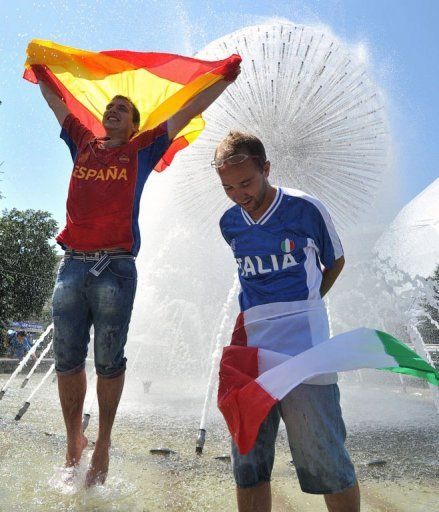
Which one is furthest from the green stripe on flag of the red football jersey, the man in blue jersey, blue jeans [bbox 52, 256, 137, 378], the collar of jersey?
the red football jersey

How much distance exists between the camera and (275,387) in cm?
163

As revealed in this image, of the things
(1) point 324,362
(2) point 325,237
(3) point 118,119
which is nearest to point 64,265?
(3) point 118,119

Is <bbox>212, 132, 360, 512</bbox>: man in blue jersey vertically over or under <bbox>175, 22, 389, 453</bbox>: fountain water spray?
under

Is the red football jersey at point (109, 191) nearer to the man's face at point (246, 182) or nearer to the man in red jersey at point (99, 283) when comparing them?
the man in red jersey at point (99, 283)

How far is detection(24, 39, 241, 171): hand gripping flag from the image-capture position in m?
3.18

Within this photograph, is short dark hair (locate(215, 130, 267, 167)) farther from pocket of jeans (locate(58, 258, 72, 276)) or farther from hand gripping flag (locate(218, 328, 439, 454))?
pocket of jeans (locate(58, 258, 72, 276))

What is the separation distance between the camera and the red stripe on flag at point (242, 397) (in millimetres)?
1595

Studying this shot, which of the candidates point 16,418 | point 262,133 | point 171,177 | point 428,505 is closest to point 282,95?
point 262,133

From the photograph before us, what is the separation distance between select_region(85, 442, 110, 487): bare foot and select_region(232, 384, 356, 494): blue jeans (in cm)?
90

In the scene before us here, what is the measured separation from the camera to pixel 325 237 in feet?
6.68

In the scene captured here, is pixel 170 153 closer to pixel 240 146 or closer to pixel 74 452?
pixel 240 146

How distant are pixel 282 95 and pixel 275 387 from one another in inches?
290

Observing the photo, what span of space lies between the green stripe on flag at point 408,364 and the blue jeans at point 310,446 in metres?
0.26

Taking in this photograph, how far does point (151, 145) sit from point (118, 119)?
317 millimetres
